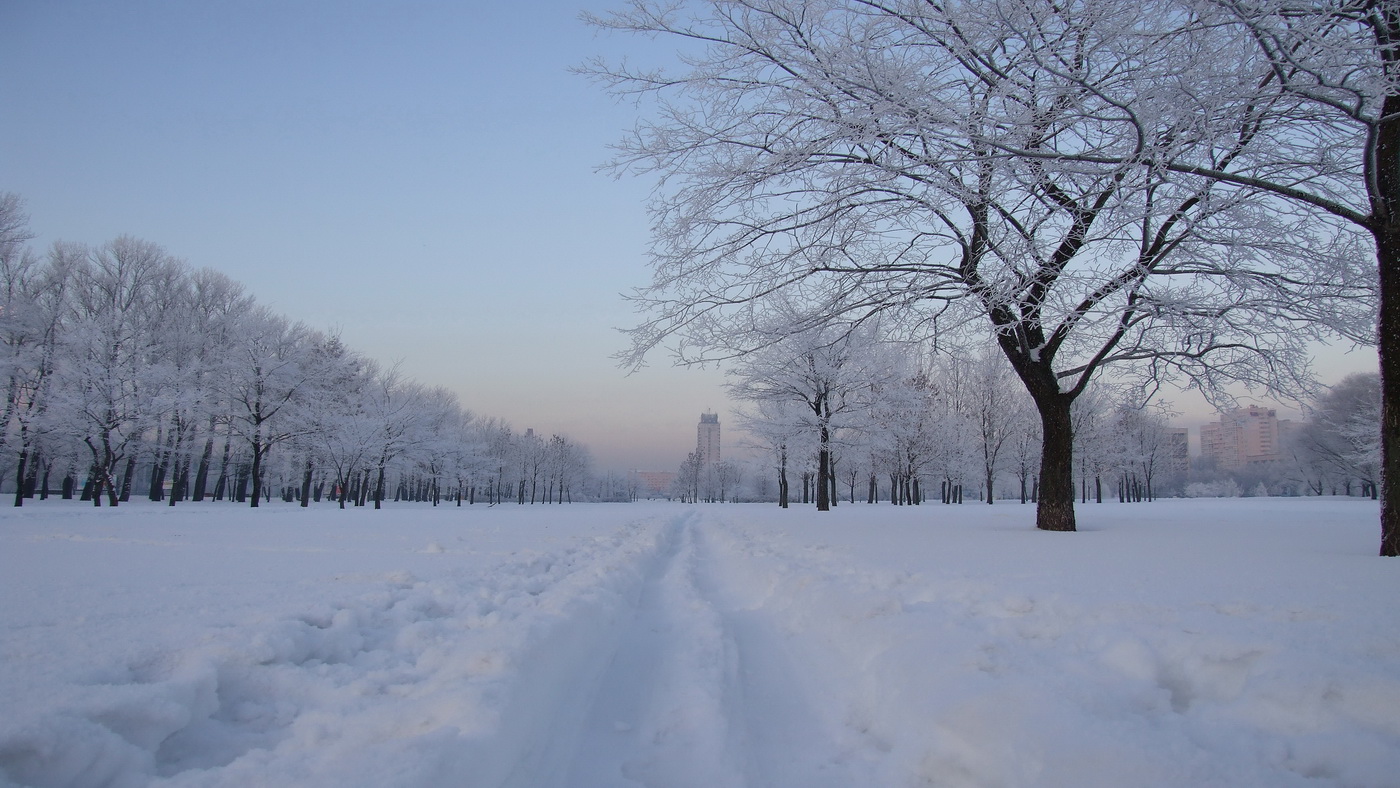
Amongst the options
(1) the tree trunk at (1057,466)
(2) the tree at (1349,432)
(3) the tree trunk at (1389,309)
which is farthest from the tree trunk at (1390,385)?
(2) the tree at (1349,432)

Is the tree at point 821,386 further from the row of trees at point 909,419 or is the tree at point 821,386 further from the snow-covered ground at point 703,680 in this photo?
the snow-covered ground at point 703,680

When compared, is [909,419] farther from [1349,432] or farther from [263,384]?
[263,384]

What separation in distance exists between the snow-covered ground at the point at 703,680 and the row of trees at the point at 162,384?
2490 cm

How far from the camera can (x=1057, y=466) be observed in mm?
10461

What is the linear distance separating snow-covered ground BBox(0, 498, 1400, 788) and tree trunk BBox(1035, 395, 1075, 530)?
17.0ft

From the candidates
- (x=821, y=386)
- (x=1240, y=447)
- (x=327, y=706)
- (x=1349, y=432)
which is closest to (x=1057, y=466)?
(x=327, y=706)

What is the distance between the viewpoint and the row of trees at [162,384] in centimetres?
2264

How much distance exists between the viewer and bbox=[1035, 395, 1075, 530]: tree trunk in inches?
407

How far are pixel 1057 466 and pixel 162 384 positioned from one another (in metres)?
32.1

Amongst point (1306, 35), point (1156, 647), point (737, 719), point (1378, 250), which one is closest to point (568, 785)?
point (737, 719)

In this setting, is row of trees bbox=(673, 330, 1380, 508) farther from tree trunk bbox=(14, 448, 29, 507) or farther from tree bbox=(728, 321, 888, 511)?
tree trunk bbox=(14, 448, 29, 507)

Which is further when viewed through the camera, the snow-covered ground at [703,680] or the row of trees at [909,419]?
the row of trees at [909,419]

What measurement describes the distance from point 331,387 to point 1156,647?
4021cm

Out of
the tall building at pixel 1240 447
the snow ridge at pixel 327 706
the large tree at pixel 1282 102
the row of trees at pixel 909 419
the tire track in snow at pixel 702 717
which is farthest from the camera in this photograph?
the tall building at pixel 1240 447
